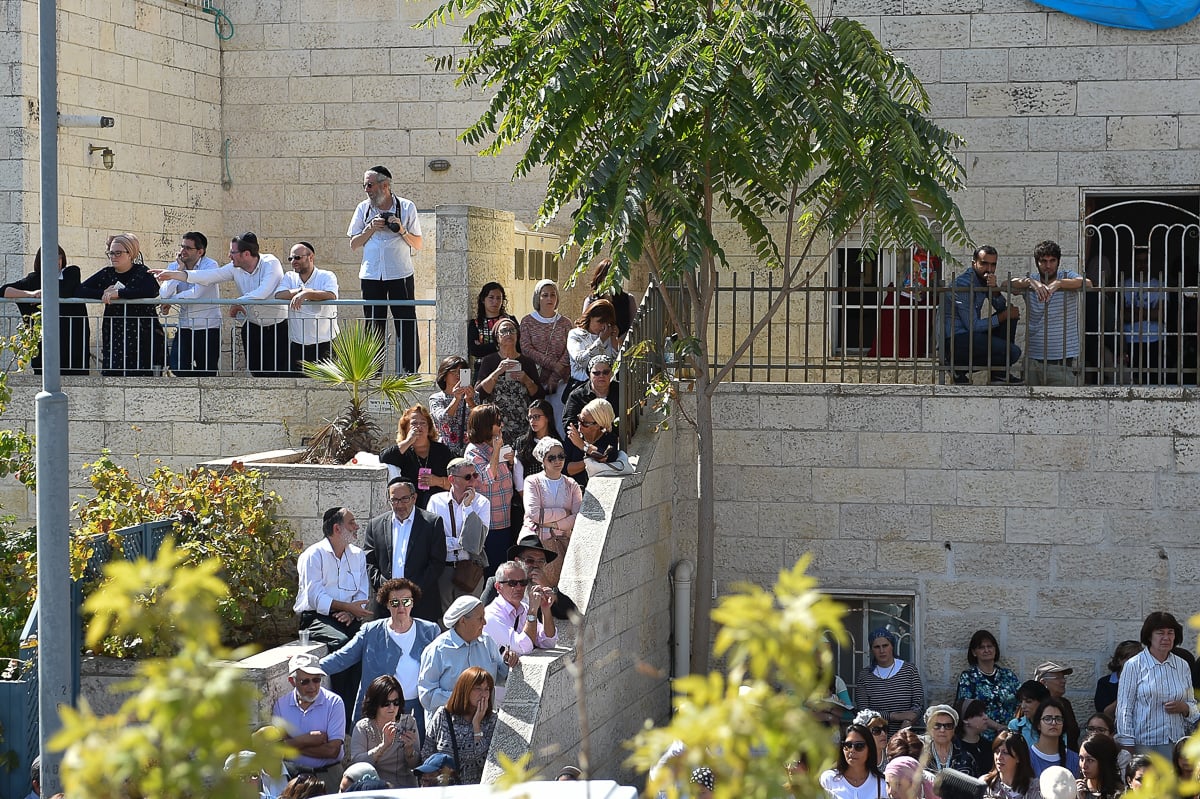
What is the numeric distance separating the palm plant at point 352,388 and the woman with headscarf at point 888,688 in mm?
4251

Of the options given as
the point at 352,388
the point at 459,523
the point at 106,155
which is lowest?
the point at 459,523

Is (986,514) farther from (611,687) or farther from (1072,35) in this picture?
(1072,35)

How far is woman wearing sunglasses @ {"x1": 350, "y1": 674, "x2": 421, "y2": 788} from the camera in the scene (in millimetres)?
9000

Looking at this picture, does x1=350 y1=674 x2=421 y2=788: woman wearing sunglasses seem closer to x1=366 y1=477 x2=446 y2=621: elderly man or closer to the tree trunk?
x1=366 y1=477 x2=446 y2=621: elderly man

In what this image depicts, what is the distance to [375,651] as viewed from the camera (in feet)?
32.3

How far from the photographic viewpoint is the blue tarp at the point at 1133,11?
13469mm

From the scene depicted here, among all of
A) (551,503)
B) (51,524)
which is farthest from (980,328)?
(51,524)

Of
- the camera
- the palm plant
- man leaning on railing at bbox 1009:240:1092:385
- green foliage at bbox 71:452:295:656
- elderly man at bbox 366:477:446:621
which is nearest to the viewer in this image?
elderly man at bbox 366:477:446:621

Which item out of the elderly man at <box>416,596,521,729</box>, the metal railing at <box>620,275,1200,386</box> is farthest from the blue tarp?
the elderly man at <box>416,596,521,729</box>

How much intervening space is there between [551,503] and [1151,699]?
4.28 meters

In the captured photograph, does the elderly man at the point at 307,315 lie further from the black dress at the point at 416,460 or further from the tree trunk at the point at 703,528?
the tree trunk at the point at 703,528

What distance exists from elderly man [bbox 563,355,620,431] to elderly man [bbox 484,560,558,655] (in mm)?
1656

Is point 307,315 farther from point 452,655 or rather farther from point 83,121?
point 452,655

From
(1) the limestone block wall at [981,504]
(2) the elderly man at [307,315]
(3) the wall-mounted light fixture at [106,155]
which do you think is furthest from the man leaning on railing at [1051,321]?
(3) the wall-mounted light fixture at [106,155]
